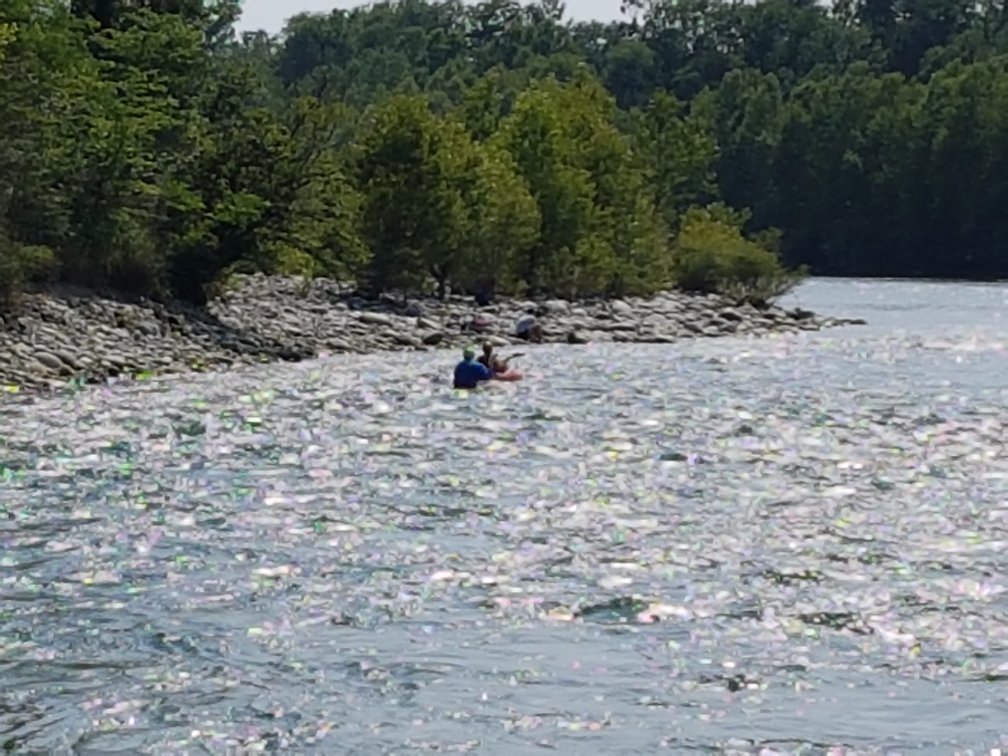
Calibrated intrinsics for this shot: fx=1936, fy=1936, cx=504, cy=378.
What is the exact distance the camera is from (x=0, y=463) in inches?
1050

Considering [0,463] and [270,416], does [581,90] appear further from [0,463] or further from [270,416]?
[0,463]

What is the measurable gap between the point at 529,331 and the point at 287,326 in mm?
7521

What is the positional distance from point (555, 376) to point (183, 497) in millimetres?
19984

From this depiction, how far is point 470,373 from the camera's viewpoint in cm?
3909

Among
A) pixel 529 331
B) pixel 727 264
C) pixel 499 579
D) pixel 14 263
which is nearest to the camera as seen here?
pixel 499 579

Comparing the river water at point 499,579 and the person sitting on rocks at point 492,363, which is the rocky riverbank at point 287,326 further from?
the person sitting on rocks at point 492,363

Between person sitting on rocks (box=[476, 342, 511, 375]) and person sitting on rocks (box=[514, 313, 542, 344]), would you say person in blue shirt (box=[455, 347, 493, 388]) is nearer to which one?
person sitting on rocks (box=[476, 342, 511, 375])

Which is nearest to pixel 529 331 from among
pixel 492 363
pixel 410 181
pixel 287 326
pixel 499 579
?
pixel 287 326

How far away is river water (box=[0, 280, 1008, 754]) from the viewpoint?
1410cm

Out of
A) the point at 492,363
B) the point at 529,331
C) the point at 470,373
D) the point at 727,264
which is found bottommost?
the point at 529,331

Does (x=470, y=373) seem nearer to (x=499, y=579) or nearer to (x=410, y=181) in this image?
(x=499, y=579)

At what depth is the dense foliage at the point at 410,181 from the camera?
157ft

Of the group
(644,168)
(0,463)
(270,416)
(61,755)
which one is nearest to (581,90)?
(644,168)

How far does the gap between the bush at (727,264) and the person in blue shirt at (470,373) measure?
124ft
